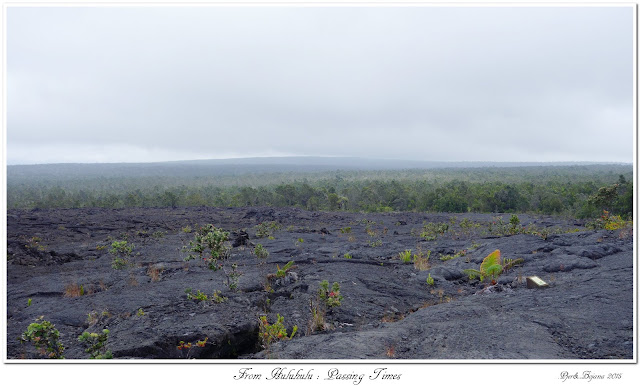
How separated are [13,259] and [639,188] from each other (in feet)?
61.5

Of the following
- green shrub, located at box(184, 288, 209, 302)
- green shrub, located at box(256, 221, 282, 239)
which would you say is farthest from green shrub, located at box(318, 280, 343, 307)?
green shrub, located at box(256, 221, 282, 239)

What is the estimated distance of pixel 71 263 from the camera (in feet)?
52.4

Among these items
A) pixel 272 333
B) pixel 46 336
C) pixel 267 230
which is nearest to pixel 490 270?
pixel 272 333

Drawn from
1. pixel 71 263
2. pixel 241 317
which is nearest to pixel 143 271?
pixel 71 263

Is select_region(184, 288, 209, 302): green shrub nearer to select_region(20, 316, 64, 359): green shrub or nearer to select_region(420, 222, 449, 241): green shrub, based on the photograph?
select_region(20, 316, 64, 359): green shrub

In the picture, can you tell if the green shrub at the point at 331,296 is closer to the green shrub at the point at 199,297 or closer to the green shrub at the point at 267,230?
the green shrub at the point at 199,297

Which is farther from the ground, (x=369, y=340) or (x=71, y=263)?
(x=369, y=340)

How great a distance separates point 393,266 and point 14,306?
10.2 metres

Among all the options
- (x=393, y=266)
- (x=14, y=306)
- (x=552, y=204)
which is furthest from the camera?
(x=552, y=204)

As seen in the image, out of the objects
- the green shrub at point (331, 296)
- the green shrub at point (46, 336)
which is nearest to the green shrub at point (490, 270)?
the green shrub at point (331, 296)

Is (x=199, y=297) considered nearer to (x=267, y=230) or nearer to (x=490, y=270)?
(x=490, y=270)
